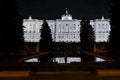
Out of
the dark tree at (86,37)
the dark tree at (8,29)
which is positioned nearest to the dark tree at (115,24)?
the dark tree at (8,29)

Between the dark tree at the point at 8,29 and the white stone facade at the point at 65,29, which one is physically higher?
the white stone facade at the point at 65,29

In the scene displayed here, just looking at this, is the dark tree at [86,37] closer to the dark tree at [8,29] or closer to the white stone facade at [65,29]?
the dark tree at [8,29]

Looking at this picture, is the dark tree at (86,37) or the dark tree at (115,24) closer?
the dark tree at (115,24)

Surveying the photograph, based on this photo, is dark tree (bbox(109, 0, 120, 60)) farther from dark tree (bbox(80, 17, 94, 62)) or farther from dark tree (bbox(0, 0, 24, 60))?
dark tree (bbox(80, 17, 94, 62))

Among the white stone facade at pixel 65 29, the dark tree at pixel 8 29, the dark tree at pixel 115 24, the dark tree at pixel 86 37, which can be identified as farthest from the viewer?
the white stone facade at pixel 65 29

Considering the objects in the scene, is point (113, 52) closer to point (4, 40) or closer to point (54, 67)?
point (4, 40)

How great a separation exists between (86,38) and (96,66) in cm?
3932

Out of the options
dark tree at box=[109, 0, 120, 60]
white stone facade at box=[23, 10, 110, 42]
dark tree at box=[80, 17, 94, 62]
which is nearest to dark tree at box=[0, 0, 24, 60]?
dark tree at box=[109, 0, 120, 60]

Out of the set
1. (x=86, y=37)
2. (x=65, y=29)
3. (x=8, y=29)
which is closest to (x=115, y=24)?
(x=8, y=29)

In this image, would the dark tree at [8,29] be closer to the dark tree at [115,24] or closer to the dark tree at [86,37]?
the dark tree at [115,24]

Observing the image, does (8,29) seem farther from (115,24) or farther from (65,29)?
(65,29)

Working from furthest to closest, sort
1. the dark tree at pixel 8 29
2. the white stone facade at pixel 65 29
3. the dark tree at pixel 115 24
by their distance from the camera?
the white stone facade at pixel 65 29, the dark tree at pixel 115 24, the dark tree at pixel 8 29

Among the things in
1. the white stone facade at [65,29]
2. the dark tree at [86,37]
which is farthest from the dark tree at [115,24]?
the white stone facade at [65,29]

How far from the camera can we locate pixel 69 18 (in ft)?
334
